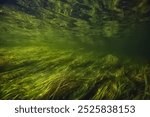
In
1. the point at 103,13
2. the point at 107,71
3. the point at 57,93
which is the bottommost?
the point at 57,93

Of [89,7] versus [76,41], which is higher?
[89,7]

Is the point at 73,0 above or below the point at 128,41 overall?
above

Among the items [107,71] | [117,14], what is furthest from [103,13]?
[107,71]

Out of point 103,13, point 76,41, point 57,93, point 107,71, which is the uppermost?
point 103,13

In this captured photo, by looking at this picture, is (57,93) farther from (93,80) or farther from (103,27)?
(103,27)

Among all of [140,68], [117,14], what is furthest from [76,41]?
[140,68]

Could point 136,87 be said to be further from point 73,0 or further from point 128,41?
point 73,0
